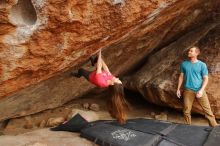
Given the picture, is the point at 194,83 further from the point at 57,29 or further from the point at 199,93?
the point at 57,29

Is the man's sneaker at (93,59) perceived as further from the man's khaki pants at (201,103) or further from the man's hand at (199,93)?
the man's hand at (199,93)

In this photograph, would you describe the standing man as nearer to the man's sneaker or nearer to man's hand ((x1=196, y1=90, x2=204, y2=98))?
man's hand ((x1=196, y1=90, x2=204, y2=98))

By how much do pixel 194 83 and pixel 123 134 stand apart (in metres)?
1.56

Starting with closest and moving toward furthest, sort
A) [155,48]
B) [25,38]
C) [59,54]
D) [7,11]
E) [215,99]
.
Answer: [7,11], [25,38], [59,54], [215,99], [155,48]

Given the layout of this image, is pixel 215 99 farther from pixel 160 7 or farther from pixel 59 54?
pixel 59 54

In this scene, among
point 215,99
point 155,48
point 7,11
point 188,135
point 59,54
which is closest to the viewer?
point 7,11

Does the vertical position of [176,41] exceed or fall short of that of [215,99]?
it exceeds it

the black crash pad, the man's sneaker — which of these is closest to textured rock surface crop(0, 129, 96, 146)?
the black crash pad

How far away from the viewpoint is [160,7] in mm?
5262

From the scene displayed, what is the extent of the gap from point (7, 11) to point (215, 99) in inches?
163

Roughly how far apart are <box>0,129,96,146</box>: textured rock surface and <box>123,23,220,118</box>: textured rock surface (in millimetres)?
1954

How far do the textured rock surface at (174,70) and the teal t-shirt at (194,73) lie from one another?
21.9 inches

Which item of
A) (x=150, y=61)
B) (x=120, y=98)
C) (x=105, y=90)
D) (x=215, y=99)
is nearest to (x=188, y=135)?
(x=120, y=98)

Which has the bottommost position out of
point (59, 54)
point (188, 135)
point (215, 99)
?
point (188, 135)
